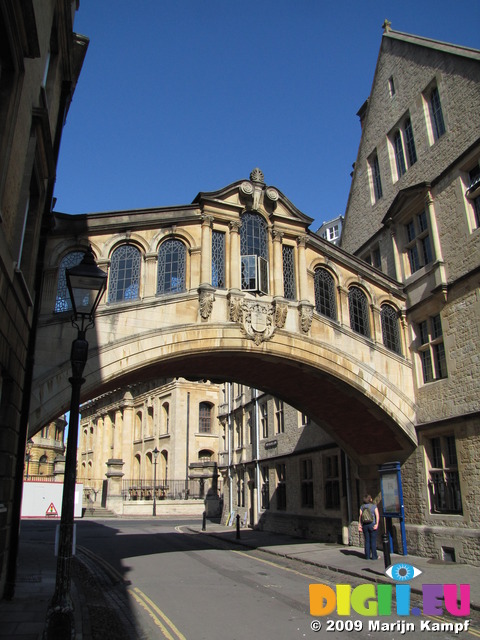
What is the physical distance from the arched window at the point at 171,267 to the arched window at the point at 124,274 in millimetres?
655

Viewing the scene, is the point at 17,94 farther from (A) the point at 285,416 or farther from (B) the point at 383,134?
(A) the point at 285,416

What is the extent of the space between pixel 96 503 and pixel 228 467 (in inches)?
905

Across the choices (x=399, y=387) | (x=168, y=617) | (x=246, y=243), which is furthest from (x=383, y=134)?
(x=168, y=617)

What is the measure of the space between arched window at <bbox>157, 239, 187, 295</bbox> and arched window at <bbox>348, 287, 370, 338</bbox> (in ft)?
19.4

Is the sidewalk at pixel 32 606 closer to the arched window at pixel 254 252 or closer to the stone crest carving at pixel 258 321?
the stone crest carving at pixel 258 321

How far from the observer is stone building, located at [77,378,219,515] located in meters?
40.3

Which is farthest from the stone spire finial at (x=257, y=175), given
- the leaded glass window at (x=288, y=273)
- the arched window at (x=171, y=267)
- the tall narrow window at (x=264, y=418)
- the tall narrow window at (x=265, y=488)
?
the tall narrow window at (x=265, y=488)

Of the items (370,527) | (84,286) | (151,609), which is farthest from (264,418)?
(84,286)

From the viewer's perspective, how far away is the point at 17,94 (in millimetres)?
7805

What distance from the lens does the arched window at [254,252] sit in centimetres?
1623

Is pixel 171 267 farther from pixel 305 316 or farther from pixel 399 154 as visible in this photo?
pixel 399 154

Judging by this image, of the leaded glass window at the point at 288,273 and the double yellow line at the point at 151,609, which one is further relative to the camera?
the leaded glass window at the point at 288,273

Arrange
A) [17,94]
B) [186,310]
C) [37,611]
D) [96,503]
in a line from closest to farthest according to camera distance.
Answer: [17,94]
[37,611]
[186,310]
[96,503]

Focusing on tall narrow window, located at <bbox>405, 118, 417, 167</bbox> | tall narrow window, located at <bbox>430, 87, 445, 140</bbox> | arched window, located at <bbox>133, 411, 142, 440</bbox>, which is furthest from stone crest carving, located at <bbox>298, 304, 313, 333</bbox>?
arched window, located at <bbox>133, 411, 142, 440</bbox>
